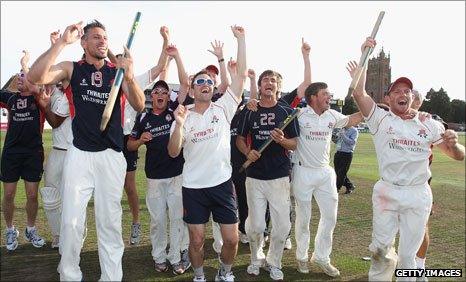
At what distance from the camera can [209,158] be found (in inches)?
200

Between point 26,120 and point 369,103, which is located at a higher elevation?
point 369,103

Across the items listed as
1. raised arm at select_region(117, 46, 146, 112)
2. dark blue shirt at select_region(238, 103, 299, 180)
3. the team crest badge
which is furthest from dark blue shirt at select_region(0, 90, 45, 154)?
the team crest badge

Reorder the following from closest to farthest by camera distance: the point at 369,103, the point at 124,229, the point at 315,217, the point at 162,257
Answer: the point at 369,103
the point at 162,257
the point at 124,229
the point at 315,217

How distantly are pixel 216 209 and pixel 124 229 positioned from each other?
133 inches

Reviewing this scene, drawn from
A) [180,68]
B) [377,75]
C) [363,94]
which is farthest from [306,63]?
[377,75]

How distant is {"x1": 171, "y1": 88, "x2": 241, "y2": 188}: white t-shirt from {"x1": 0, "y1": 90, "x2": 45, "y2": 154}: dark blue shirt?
2875 mm

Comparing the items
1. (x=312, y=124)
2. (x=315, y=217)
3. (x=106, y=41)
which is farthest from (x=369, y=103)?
(x=315, y=217)

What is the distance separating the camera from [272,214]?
5.80m

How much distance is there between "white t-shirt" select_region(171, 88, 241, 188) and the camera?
5.08 meters

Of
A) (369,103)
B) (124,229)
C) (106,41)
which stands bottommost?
(124,229)

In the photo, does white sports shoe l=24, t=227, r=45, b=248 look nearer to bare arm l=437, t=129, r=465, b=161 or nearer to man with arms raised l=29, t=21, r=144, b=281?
man with arms raised l=29, t=21, r=144, b=281

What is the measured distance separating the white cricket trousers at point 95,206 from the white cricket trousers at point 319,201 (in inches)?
103

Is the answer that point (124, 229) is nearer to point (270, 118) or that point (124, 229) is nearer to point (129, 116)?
point (129, 116)

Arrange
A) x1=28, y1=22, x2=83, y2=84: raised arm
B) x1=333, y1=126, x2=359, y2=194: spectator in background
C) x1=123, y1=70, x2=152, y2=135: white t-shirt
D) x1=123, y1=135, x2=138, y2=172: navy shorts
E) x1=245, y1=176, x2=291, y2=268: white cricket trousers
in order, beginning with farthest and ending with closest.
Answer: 1. x1=333, y1=126, x2=359, y2=194: spectator in background
2. x1=123, y1=135, x2=138, y2=172: navy shorts
3. x1=245, y1=176, x2=291, y2=268: white cricket trousers
4. x1=123, y1=70, x2=152, y2=135: white t-shirt
5. x1=28, y1=22, x2=83, y2=84: raised arm
